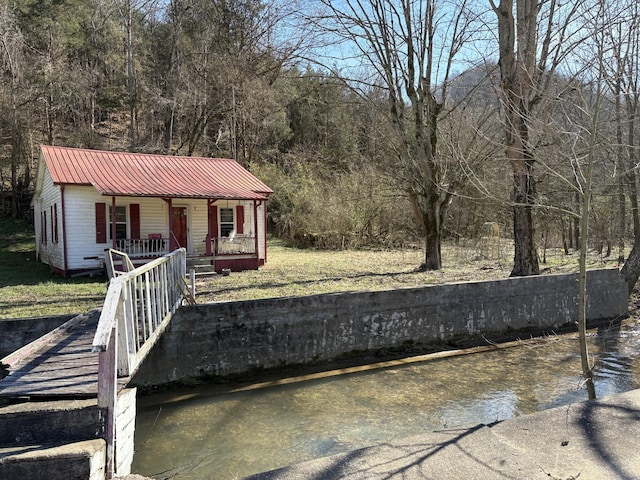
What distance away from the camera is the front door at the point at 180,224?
57.0ft

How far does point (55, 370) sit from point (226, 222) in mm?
14131

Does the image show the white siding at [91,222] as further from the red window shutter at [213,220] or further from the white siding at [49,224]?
the red window shutter at [213,220]

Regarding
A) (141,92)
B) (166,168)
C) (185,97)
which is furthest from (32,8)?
(166,168)

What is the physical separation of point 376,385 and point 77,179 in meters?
12.2

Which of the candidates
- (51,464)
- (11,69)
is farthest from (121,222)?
(51,464)

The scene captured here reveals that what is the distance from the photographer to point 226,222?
1828 centimetres

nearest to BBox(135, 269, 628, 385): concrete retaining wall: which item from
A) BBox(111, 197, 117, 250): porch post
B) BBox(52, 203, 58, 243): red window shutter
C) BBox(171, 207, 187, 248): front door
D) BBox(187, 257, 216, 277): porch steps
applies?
BBox(187, 257, 216, 277): porch steps

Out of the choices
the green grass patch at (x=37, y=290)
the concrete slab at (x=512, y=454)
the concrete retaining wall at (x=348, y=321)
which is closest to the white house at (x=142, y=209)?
the green grass patch at (x=37, y=290)

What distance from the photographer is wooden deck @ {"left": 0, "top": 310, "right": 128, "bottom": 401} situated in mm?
3729

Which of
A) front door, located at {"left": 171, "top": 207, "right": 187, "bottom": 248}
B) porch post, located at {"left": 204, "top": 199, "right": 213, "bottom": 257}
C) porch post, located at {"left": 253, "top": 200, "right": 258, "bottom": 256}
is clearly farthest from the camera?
front door, located at {"left": 171, "top": 207, "right": 187, "bottom": 248}

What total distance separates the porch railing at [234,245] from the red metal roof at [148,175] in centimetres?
Result: 153

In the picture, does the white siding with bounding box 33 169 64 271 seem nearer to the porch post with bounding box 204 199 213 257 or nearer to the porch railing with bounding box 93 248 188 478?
the porch post with bounding box 204 199 213 257

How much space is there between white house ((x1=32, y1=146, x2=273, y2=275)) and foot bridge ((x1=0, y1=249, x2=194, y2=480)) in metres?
11.1

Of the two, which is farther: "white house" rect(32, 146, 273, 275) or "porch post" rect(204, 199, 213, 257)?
"porch post" rect(204, 199, 213, 257)
